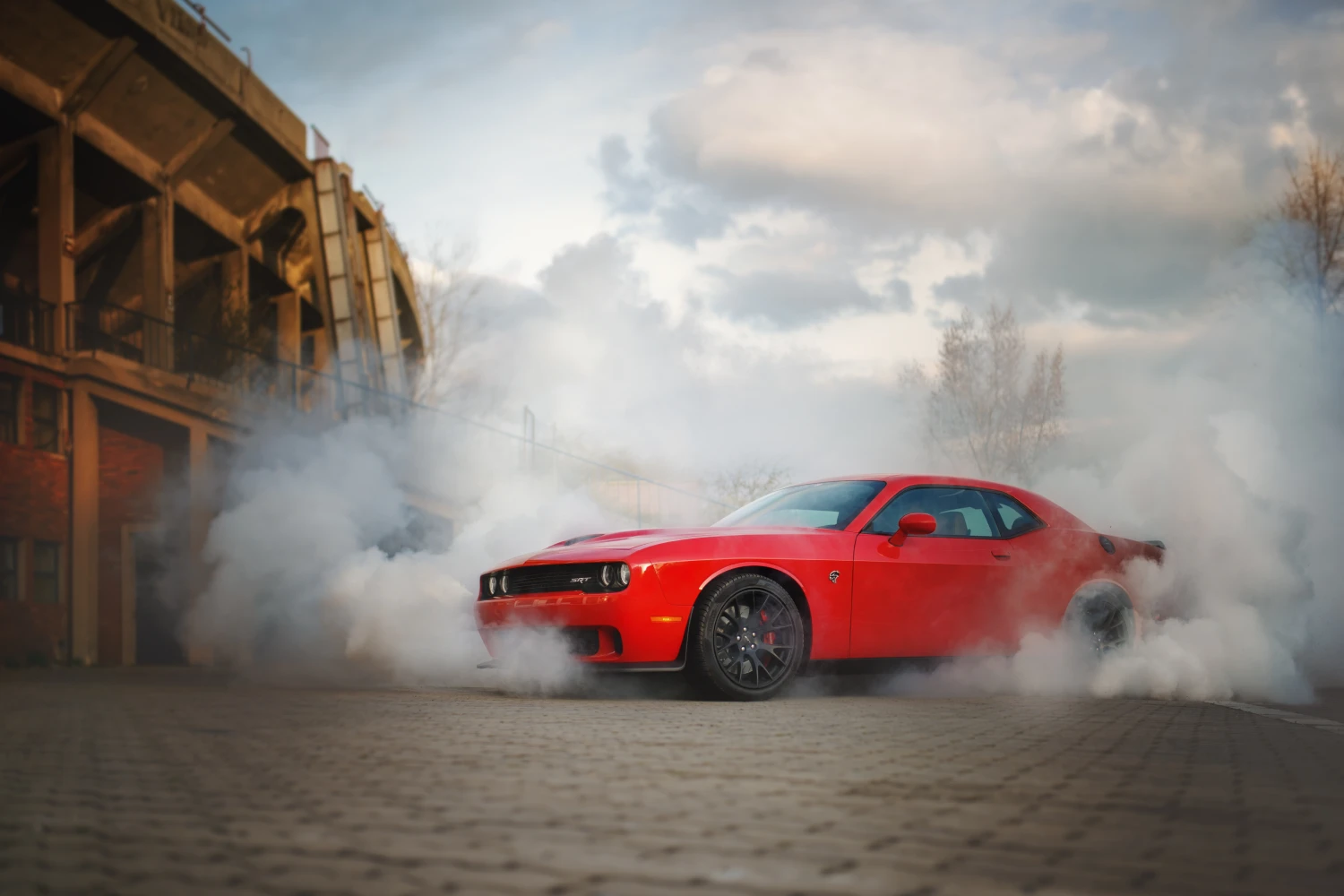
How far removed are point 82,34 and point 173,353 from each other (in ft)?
15.3

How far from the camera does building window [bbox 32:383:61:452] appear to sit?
52.4 feet

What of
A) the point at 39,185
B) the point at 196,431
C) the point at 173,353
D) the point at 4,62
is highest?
the point at 4,62

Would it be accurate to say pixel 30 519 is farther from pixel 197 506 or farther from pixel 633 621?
pixel 633 621

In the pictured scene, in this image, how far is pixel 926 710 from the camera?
670 cm

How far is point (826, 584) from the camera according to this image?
7660mm

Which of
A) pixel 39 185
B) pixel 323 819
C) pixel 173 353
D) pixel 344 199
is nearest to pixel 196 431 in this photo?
pixel 173 353

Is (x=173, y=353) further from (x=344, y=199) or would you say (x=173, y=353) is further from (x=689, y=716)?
(x=689, y=716)

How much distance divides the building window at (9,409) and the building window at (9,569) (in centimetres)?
125

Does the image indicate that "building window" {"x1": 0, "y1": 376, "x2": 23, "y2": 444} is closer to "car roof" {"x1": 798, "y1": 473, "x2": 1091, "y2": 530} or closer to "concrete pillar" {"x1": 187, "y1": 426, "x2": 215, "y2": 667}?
"concrete pillar" {"x1": 187, "y1": 426, "x2": 215, "y2": 667}

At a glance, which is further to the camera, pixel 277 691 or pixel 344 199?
pixel 344 199

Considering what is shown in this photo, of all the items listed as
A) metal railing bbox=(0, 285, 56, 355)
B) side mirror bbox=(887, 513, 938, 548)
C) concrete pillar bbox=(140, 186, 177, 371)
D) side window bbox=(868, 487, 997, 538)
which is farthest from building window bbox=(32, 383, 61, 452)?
side mirror bbox=(887, 513, 938, 548)

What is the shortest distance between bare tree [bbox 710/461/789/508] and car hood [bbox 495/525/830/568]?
937 inches

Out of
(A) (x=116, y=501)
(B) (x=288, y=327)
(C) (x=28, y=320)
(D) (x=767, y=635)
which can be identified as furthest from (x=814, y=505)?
(B) (x=288, y=327)

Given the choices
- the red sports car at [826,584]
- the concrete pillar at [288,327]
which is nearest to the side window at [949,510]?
the red sports car at [826,584]
